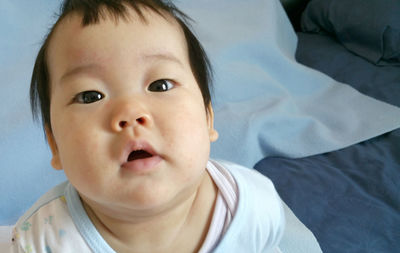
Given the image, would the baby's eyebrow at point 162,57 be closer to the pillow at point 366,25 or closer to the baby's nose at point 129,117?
the baby's nose at point 129,117

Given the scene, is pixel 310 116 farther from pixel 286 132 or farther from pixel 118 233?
pixel 118 233

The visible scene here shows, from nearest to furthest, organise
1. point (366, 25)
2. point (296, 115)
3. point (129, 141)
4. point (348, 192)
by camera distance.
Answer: point (129, 141)
point (348, 192)
point (296, 115)
point (366, 25)

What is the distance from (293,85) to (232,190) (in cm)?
85

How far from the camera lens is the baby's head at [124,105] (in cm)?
51

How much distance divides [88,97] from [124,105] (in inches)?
2.9

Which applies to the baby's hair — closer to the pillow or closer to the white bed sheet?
the white bed sheet

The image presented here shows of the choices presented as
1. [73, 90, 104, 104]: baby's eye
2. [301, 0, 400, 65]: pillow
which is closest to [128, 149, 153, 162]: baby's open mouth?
[73, 90, 104, 104]: baby's eye

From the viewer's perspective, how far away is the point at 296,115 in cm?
132

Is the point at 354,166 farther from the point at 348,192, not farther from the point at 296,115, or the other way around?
the point at 296,115

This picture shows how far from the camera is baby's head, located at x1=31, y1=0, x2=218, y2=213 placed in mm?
509

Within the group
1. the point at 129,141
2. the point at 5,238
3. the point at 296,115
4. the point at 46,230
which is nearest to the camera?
the point at 129,141

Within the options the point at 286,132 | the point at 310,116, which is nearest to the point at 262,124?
the point at 286,132

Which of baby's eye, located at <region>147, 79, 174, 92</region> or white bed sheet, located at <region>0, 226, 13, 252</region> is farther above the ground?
baby's eye, located at <region>147, 79, 174, 92</region>

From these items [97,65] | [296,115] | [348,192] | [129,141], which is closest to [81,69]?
[97,65]
